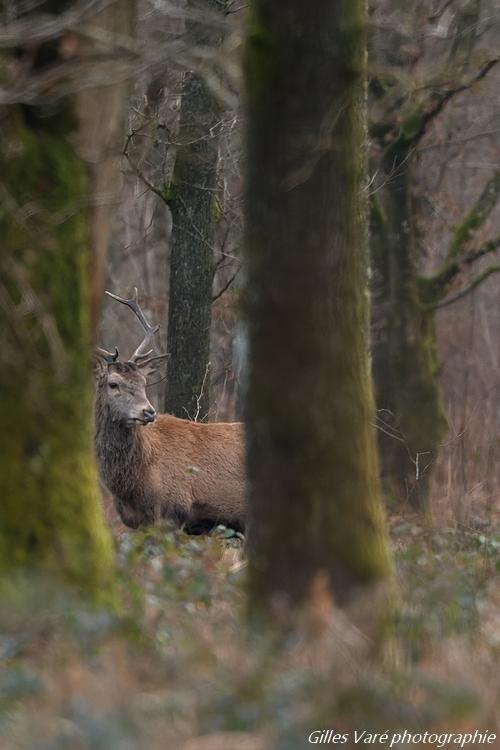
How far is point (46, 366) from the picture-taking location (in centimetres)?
757

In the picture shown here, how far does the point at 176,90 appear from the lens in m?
15.3

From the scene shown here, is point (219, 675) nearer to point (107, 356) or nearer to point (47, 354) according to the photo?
point (47, 354)

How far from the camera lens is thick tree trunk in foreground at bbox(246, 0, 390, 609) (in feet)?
21.0

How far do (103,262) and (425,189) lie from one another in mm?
13320

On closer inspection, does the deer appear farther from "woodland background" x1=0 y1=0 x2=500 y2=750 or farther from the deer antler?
"woodland background" x1=0 y1=0 x2=500 y2=750

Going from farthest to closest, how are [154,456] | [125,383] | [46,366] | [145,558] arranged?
[154,456]
[125,383]
[145,558]
[46,366]

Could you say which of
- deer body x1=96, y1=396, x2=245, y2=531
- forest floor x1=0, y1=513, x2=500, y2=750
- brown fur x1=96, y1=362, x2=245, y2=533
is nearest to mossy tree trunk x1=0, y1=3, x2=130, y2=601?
forest floor x1=0, y1=513, x2=500, y2=750

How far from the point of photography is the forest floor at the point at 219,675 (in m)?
4.89

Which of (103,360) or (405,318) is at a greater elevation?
(405,318)

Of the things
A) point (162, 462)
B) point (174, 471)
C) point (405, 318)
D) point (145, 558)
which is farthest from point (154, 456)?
point (405, 318)

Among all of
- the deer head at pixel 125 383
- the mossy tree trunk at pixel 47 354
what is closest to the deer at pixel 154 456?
the deer head at pixel 125 383

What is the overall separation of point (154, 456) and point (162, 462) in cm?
11

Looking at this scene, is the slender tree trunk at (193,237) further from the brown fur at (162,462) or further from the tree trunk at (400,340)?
the tree trunk at (400,340)

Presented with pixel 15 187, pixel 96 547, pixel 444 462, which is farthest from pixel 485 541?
pixel 444 462
